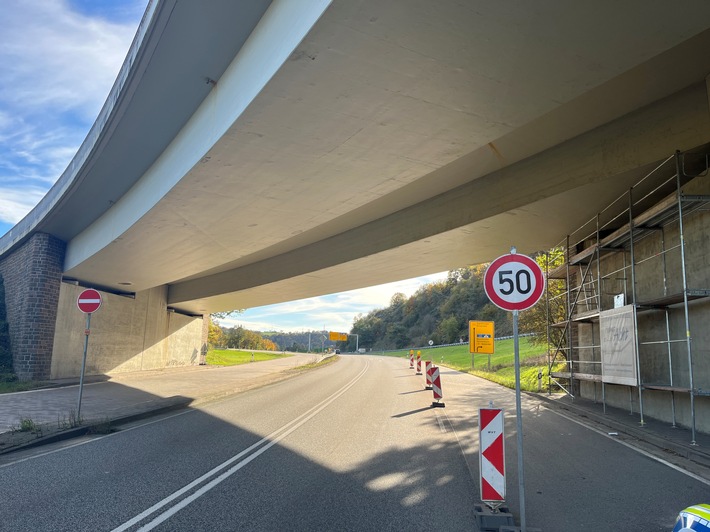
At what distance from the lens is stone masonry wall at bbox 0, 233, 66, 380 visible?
19.5 meters

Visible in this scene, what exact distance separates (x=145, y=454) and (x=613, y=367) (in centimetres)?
1064

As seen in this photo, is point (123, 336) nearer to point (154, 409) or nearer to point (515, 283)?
point (154, 409)

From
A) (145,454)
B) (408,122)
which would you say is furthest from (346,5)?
(145,454)

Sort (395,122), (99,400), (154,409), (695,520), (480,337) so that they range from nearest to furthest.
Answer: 1. (695,520)
2. (395,122)
3. (154,409)
4. (99,400)
5. (480,337)

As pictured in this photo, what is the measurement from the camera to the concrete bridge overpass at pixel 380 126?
18.8ft

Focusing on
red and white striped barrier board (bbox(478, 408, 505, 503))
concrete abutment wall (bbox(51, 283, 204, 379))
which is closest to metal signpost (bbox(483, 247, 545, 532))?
red and white striped barrier board (bbox(478, 408, 505, 503))

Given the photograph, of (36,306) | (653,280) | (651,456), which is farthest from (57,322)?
(653,280)

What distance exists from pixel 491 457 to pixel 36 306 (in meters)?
20.9

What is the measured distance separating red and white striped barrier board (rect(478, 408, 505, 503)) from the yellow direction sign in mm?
24969

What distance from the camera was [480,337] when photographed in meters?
29.5

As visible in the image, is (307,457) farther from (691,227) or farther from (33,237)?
(33,237)

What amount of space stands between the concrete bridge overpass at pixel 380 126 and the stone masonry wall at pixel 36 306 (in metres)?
2.61

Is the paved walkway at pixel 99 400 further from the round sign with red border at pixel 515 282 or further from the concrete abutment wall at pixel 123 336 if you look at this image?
the round sign with red border at pixel 515 282

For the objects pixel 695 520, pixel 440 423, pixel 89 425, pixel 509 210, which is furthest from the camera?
pixel 509 210
